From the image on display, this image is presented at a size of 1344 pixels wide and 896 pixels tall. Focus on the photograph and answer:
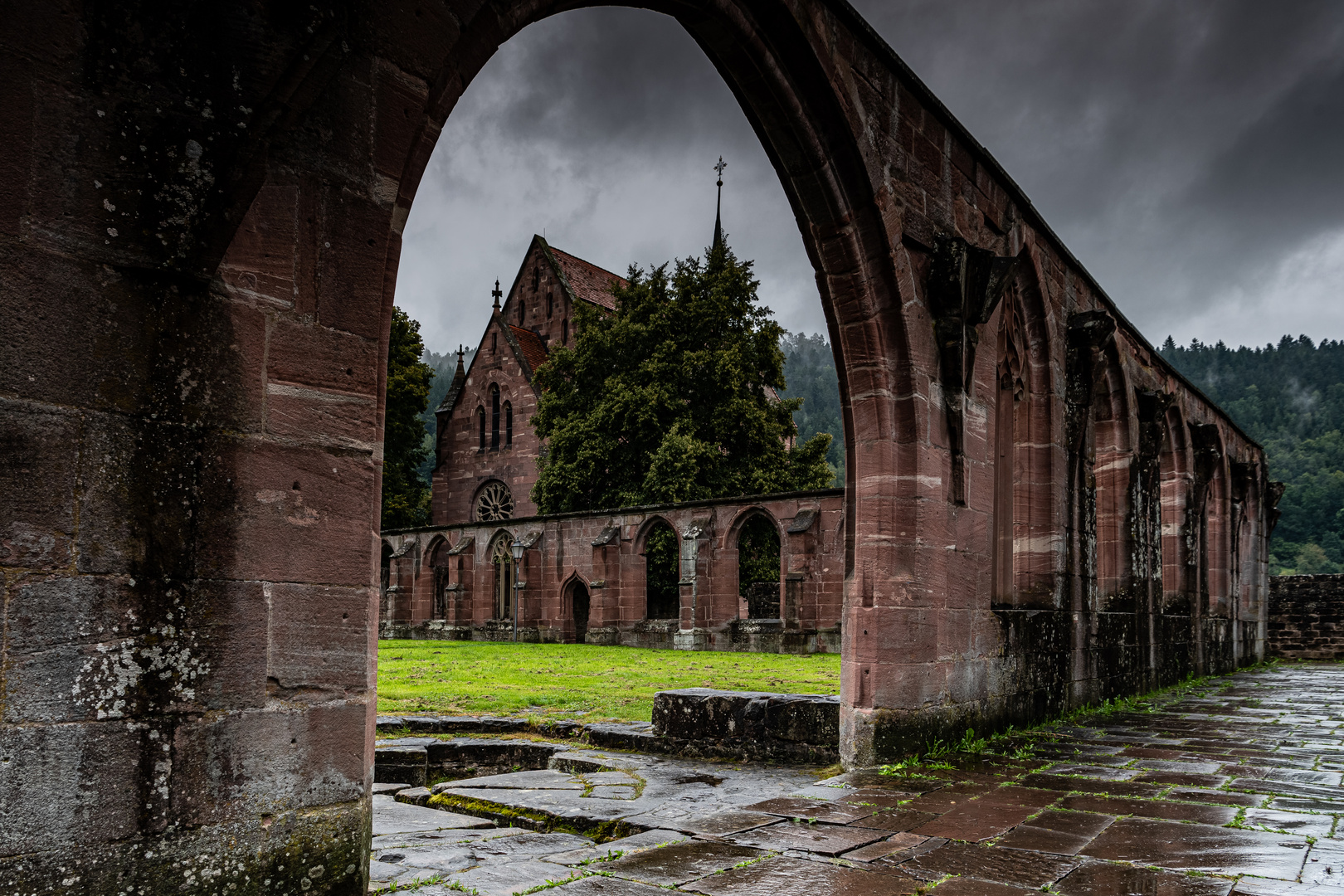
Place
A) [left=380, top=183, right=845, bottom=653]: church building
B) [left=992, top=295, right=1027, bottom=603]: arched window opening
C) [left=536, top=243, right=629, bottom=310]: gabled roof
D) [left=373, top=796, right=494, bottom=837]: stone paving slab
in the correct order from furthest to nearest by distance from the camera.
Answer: [left=536, top=243, right=629, bottom=310]: gabled roof
[left=380, top=183, right=845, bottom=653]: church building
[left=992, top=295, right=1027, bottom=603]: arched window opening
[left=373, top=796, right=494, bottom=837]: stone paving slab

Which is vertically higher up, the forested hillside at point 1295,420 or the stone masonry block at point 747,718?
the forested hillside at point 1295,420

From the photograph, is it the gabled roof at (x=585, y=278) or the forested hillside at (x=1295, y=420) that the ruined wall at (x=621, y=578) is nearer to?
the gabled roof at (x=585, y=278)

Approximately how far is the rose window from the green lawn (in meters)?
16.9

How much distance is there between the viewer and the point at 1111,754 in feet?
19.4

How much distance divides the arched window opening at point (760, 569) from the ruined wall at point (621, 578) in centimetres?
106

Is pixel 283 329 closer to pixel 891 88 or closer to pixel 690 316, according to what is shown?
pixel 891 88

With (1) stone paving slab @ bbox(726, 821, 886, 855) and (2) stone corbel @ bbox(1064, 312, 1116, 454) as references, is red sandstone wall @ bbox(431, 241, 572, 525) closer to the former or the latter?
(2) stone corbel @ bbox(1064, 312, 1116, 454)

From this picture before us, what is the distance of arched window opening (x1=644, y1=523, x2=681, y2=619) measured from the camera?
89.4 feet

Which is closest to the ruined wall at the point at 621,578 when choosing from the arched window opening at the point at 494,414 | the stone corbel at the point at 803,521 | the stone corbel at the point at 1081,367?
the stone corbel at the point at 803,521

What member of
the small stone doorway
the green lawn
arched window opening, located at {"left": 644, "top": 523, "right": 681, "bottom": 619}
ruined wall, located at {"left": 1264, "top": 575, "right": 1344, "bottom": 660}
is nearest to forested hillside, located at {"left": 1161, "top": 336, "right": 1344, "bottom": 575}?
ruined wall, located at {"left": 1264, "top": 575, "right": 1344, "bottom": 660}

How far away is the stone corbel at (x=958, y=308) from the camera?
614cm

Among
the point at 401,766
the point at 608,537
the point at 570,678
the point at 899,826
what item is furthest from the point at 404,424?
the point at 899,826

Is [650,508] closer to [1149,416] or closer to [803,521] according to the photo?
[803,521]

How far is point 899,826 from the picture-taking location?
391 centimetres
